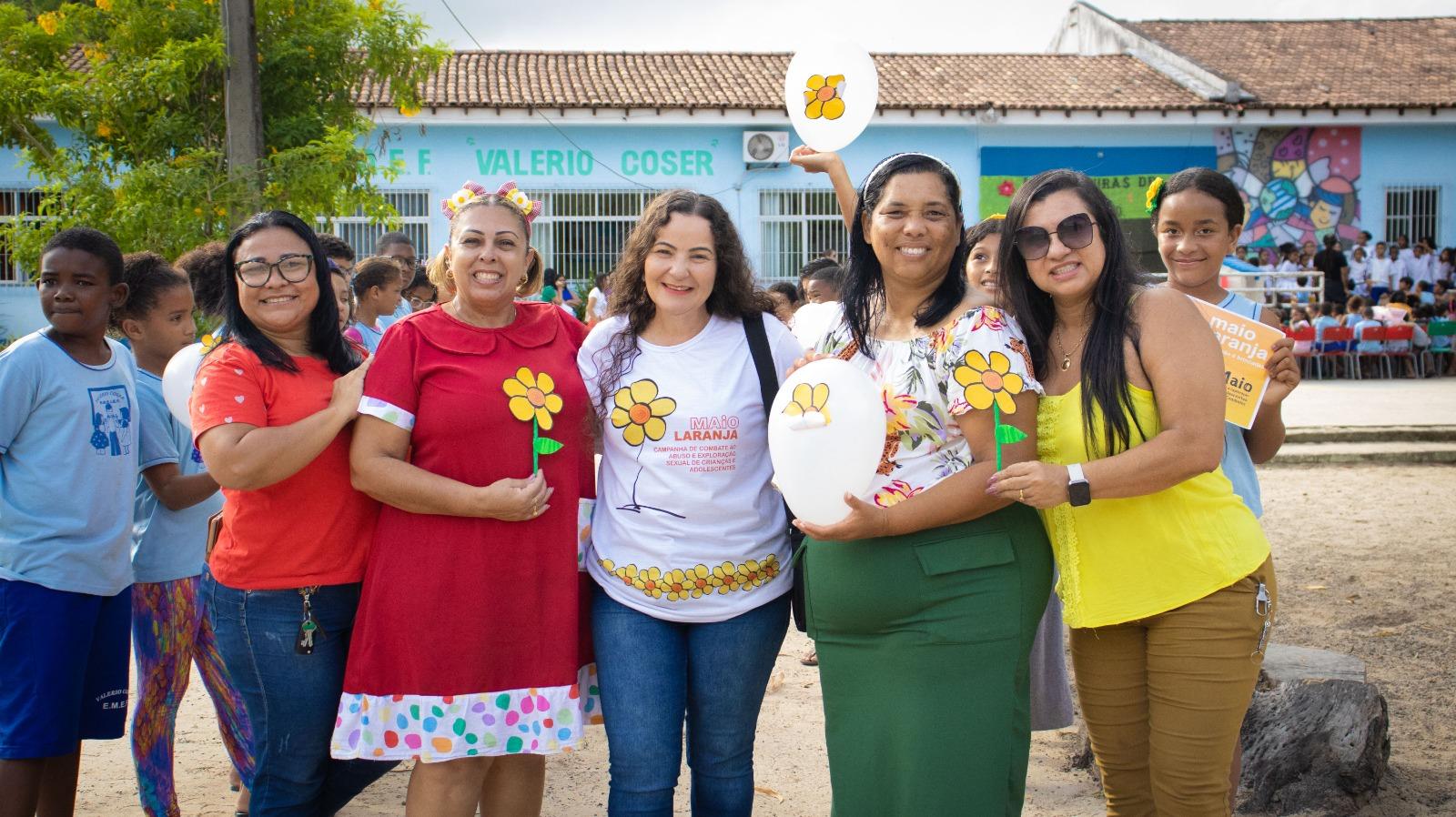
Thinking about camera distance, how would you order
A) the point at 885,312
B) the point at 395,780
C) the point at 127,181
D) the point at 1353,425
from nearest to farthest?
the point at 885,312
the point at 395,780
the point at 127,181
the point at 1353,425

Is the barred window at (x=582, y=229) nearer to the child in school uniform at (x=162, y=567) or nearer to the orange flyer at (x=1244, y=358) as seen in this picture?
the child in school uniform at (x=162, y=567)

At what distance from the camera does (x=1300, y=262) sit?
19875 millimetres

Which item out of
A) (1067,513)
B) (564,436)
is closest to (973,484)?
(1067,513)

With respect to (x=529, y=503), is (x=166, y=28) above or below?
above

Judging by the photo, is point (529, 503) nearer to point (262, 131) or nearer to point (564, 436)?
point (564, 436)

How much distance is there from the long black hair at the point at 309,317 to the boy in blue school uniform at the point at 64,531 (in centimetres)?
63

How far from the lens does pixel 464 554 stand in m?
2.82

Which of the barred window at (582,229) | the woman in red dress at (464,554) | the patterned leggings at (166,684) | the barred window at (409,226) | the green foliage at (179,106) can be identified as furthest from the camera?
the barred window at (582,229)

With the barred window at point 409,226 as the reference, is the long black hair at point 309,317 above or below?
below

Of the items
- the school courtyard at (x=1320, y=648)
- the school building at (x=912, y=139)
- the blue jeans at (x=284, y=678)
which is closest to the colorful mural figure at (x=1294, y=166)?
the school building at (x=912, y=139)

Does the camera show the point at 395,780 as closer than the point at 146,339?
No

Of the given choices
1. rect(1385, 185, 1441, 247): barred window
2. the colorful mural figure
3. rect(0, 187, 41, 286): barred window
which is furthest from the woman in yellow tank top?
rect(1385, 185, 1441, 247): barred window

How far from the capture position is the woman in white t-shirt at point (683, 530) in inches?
113

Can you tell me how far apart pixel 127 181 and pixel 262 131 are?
86cm
